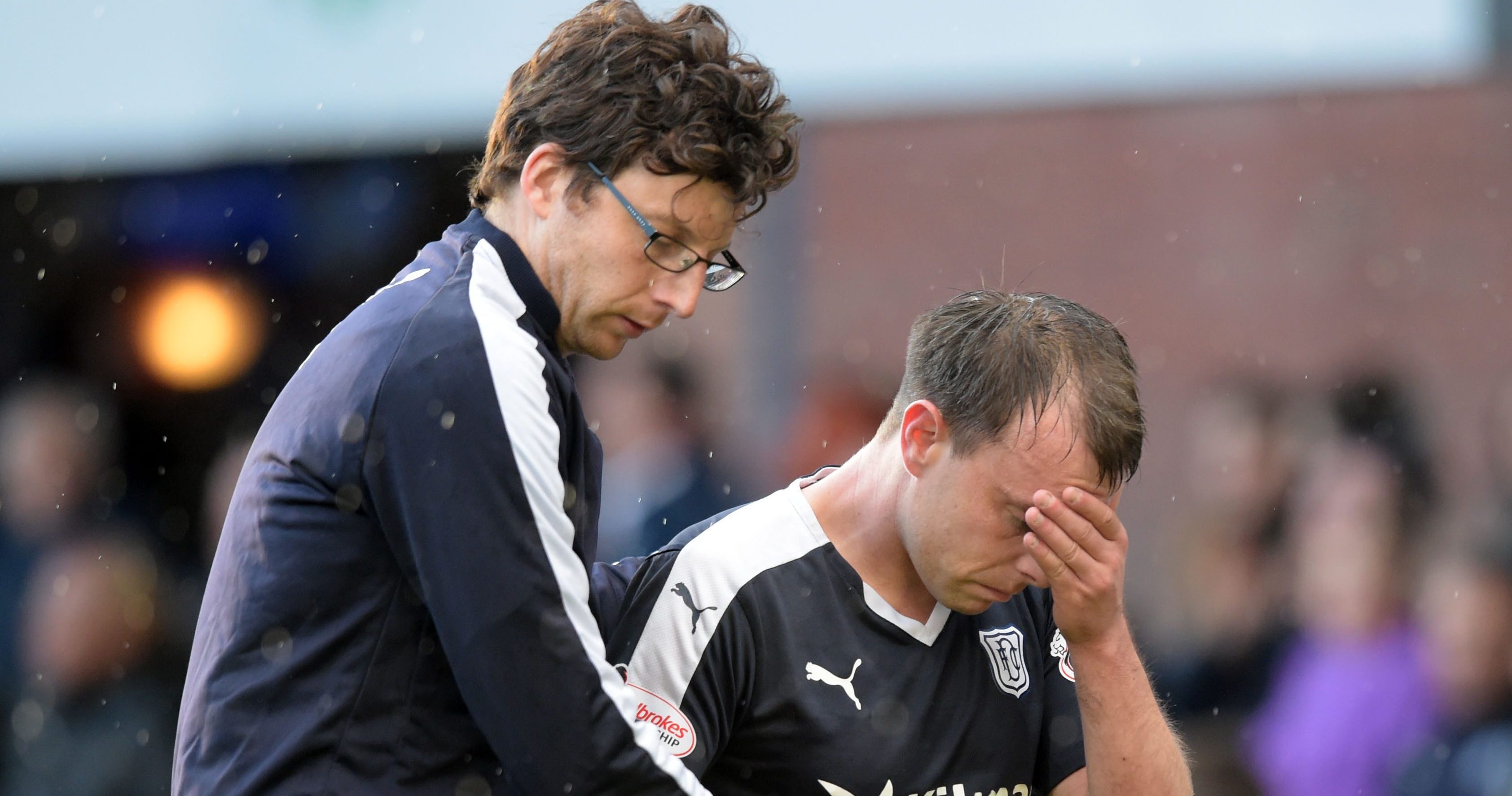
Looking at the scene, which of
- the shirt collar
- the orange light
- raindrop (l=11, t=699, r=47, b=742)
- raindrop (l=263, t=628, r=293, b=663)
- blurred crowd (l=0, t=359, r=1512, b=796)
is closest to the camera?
raindrop (l=263, t=628, r=293, b=663)

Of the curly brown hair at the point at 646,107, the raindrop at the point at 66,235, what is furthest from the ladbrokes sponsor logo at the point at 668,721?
the raindrop at the point at 66,235

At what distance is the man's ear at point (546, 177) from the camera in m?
2.54

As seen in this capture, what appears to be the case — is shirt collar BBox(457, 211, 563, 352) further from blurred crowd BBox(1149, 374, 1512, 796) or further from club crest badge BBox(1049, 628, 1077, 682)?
blurred crowd BBox(1149, 374, 1512, 796)

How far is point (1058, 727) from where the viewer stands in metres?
2.96

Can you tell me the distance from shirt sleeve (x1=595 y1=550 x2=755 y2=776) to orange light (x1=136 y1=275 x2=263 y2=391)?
652cm

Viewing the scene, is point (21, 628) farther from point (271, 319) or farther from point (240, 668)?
point (240, 668)

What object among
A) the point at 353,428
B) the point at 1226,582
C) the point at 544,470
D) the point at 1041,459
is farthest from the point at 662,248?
the point at 1226,582

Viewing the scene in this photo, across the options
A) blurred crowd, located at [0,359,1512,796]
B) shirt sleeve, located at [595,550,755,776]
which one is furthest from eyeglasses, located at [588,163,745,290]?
blurred crowd, located at [0,359,1512,796]

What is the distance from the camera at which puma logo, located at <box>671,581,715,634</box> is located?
2.67 meters

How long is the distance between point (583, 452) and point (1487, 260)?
913 centimetres

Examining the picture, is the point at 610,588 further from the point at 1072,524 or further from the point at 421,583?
the point at 1072,524

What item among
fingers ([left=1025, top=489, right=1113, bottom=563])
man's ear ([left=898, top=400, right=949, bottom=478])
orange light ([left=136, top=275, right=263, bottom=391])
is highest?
man's ear ([left=898, top=400, right=949, bottom=478])

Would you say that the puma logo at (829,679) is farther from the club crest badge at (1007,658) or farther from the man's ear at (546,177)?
the man's ear at (546,177)

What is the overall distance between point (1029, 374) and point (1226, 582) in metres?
3.68
